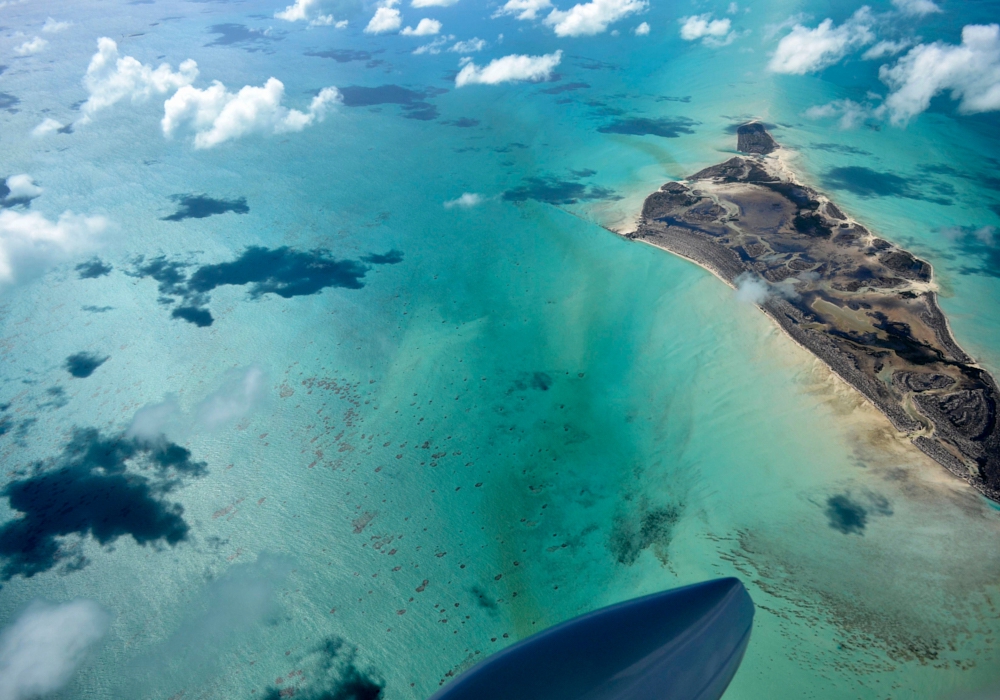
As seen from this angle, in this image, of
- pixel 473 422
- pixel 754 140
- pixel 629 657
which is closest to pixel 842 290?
pixel 473 422

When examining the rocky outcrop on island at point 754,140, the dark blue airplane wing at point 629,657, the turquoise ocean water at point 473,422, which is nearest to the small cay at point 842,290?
the rocky outcrop on island at point 754,140

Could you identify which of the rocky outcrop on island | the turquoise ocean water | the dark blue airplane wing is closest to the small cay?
the rocky outcrop on island

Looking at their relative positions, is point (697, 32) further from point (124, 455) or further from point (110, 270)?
point (124, 455)

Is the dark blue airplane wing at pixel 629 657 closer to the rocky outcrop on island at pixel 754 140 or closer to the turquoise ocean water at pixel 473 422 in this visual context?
the turquoise ocean water at pixel 473 422

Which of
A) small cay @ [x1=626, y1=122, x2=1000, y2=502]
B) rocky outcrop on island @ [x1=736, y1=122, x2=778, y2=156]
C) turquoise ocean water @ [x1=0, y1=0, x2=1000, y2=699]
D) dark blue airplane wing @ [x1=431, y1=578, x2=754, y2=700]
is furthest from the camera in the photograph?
rocky outcrop on island @ [x1=736, y1=122, x2=778, y2=156]

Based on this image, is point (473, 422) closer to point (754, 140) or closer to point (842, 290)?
point (842, 290)

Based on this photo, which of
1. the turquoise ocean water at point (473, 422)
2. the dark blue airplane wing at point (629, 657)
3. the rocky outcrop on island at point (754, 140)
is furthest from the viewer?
the rocky outcrop on island at point (754, 140)

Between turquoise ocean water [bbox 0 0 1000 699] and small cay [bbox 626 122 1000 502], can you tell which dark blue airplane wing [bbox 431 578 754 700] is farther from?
small cay [bbox 626 122 1000 502]
